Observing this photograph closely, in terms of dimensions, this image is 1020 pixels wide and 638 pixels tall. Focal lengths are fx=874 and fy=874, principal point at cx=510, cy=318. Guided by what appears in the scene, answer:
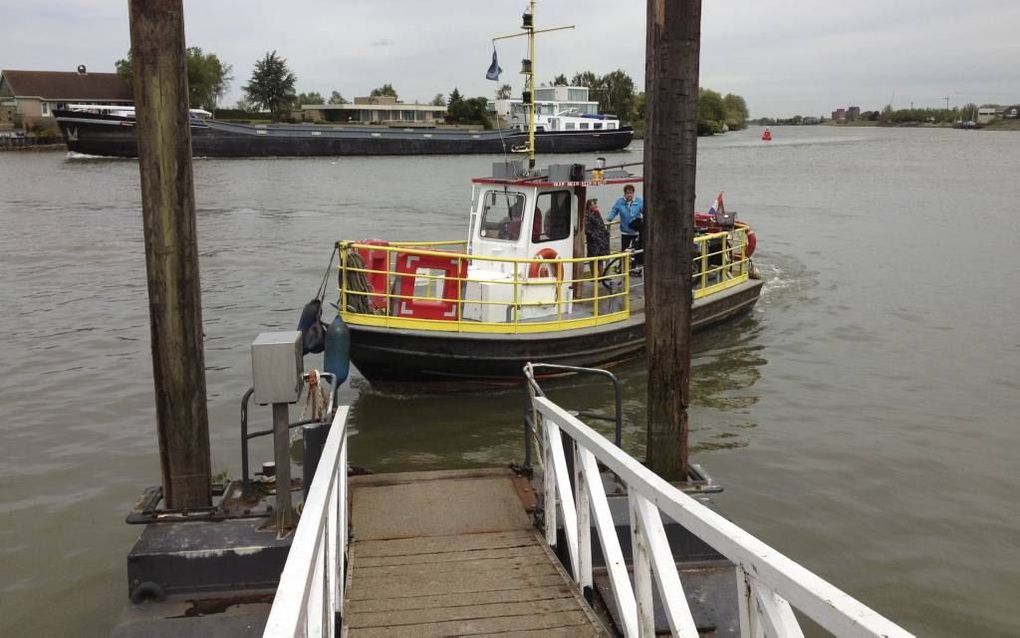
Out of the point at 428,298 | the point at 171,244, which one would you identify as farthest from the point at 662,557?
the point at 428,298

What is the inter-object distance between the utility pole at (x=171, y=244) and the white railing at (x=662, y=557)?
2091mm

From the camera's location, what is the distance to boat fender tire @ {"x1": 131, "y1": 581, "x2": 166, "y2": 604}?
4.76m

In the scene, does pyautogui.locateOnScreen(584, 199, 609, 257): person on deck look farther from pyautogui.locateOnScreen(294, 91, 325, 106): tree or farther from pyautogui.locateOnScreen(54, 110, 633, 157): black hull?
pyautogui.locateOnScreen(294, 91, 325, 106): tree

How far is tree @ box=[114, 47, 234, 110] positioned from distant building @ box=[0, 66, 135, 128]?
4.12 m

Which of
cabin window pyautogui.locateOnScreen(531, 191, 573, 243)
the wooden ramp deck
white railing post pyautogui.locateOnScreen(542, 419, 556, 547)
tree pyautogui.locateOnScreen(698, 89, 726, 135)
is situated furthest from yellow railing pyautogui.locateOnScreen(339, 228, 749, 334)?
tree pyautogui.locateOnScreen(698, 89, 726, 135)

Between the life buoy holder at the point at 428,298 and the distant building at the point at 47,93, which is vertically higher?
the distant building at the point at 47,93

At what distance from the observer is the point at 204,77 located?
354ft

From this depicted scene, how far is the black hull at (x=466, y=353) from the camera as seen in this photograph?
1086 centimetres

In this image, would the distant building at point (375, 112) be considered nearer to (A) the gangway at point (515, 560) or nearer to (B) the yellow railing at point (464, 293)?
(B) the yellow railing at point (464, 293)

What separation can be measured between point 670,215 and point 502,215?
23.0ft

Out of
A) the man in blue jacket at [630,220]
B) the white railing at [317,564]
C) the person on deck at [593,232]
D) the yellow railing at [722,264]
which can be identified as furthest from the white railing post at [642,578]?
the man in blue jacket at [630,220]

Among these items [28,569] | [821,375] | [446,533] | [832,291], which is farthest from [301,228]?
[446,533]

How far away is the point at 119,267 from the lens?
2242 cm

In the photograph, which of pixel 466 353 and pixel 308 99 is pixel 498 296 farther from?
pixel 308 99
